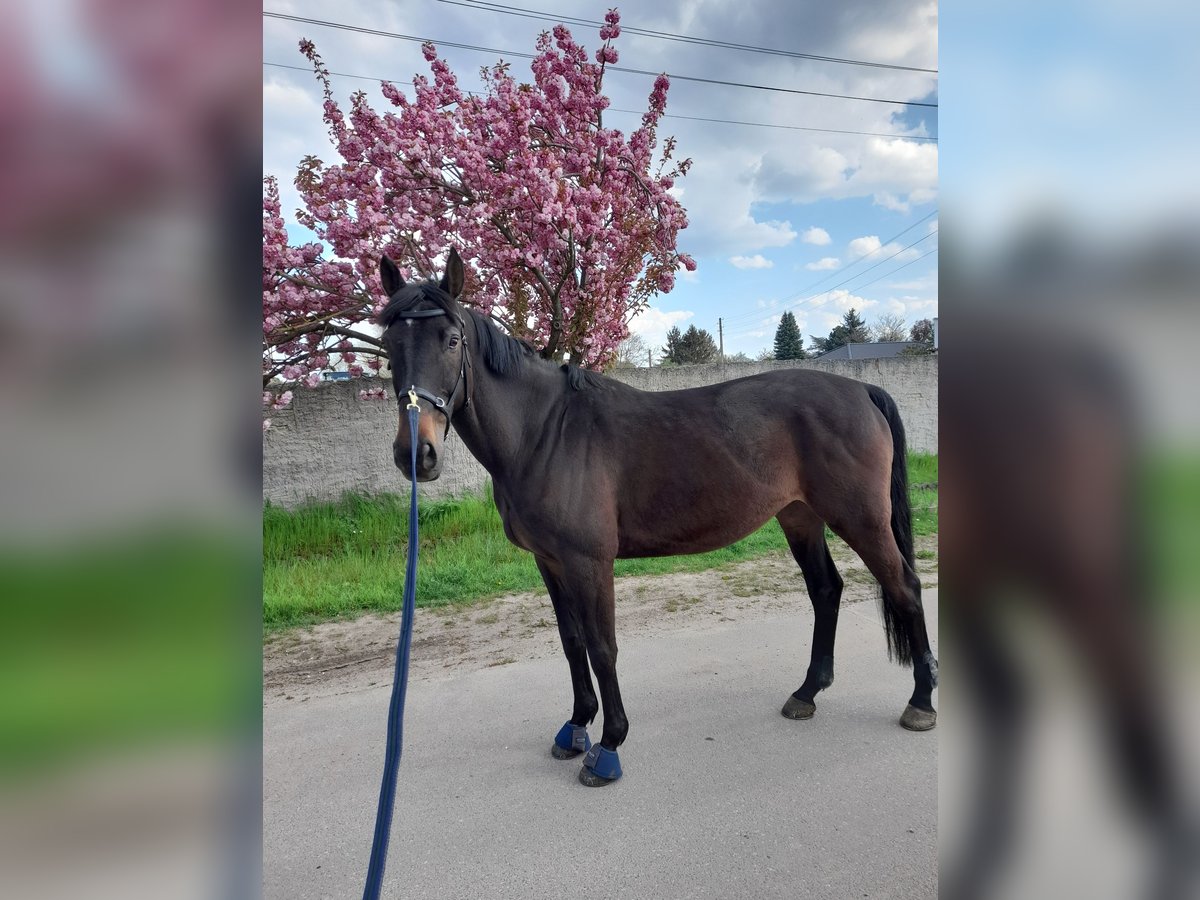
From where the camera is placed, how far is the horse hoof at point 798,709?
2834 millimetres

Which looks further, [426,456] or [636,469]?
[636,469]

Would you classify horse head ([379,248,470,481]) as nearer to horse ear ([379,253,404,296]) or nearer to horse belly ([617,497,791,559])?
horse ear ([379,253,404,296])

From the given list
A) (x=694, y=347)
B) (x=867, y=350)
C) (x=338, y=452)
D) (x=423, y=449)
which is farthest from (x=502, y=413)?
(x=867, y=350)

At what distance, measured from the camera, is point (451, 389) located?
2240mm

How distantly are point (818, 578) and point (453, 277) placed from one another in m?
2.32

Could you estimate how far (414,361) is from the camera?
83.1 inches

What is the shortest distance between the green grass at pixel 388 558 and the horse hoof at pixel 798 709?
254cm

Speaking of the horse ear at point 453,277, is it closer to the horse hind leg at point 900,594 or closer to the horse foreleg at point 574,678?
the horse foreleg at point 574,678

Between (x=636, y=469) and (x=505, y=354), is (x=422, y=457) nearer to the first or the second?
(x=505, y=354)
